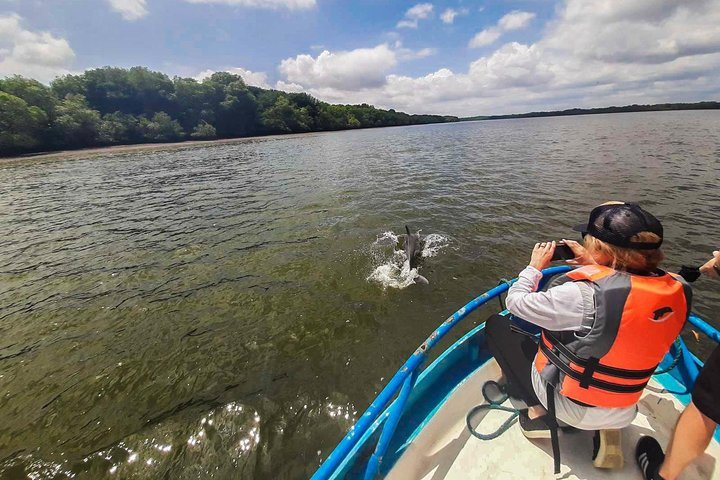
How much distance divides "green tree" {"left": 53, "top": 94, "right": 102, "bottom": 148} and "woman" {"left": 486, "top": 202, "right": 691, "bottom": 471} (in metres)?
84.6

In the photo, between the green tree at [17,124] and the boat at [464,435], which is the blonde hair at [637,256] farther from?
the green tree at [17,124]

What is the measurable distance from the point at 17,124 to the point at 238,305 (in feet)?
242

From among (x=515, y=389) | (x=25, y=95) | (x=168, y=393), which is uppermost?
(x=25, y=95)

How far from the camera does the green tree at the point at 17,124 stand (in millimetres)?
49359

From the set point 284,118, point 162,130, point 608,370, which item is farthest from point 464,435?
point 284,118

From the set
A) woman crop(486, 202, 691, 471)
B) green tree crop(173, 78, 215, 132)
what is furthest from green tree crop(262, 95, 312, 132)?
woman crop(486, 202, 691, 471)

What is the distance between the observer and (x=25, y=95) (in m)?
57.6

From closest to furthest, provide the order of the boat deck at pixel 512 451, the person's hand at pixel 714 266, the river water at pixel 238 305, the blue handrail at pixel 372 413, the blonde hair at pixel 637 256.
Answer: the blue handrail at pixel 372 413, the blonde hair at pixel 637 256, the person's hand at pixel 714 266, the boat deck at pixel 512 451, the river water at pixel 238 305

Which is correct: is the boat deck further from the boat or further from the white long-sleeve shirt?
the white long-sleeve shirt

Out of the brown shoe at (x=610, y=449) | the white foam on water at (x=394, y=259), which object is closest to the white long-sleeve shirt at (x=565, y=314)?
the brown shoe at (x=610, y=449)

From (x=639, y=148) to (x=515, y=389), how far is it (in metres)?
36.7

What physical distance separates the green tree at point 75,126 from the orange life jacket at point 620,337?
278 ft

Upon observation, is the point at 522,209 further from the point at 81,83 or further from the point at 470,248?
the point at 81,83

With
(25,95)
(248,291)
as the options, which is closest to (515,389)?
(248,291)
